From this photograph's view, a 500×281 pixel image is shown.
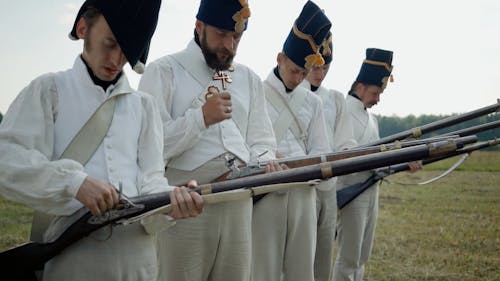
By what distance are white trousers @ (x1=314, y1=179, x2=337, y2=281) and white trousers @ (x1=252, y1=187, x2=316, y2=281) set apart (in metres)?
0.95

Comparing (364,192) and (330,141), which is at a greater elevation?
A: (330,141)

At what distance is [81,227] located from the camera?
2691 millimetres

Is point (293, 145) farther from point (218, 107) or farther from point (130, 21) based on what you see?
point (130, 21)

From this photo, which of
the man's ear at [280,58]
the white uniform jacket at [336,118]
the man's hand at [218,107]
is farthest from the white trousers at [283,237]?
the white uniform jacket at [336,118]

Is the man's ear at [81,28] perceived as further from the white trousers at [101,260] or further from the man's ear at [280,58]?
the man's ear at [280,58]

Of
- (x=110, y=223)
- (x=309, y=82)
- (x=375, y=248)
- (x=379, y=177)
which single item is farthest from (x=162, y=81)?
(x=375, y=248)

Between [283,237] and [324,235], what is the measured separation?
115 cm

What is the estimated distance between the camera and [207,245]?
3.73 m

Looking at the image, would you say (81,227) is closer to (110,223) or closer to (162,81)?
(110,223)

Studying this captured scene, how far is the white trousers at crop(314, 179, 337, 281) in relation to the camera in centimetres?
574

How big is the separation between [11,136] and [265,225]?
2.45 meters

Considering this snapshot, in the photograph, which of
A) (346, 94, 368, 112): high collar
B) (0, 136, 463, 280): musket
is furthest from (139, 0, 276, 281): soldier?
(346, 94, 368, 112): high collar

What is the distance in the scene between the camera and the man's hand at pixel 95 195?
259cm

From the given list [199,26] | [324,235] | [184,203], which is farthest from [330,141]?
[184,203]
